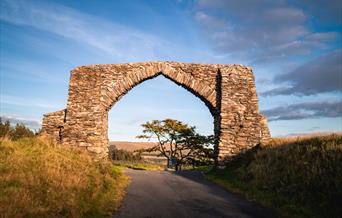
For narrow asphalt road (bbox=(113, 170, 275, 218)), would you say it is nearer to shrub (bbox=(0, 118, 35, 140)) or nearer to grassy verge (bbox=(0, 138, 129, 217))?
grassy verge (bbox=(0, 138, 129, 217))

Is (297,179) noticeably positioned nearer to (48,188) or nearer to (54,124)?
(48,188)

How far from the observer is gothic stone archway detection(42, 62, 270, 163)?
16.5 m

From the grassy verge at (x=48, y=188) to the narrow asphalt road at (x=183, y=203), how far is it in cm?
55

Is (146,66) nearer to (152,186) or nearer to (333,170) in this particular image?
(152,186)

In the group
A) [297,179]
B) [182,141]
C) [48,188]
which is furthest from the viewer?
[182,141]

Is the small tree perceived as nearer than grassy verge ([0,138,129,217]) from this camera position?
No

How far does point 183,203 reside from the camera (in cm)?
917

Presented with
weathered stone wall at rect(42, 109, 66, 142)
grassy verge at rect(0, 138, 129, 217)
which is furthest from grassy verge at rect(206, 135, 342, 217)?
weathered stone wall at rect(42, 109, 66, 142)

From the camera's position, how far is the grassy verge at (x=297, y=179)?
8.07 meters

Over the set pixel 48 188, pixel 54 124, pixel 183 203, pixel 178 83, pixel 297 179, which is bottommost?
pixel 183 203

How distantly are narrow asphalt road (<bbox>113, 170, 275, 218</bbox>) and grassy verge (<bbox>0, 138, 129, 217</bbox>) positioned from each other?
0.55 meters

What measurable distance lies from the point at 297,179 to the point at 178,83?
9.34 m

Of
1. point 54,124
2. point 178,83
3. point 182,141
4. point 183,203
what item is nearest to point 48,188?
point 183,203

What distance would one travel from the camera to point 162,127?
37.0 metres
